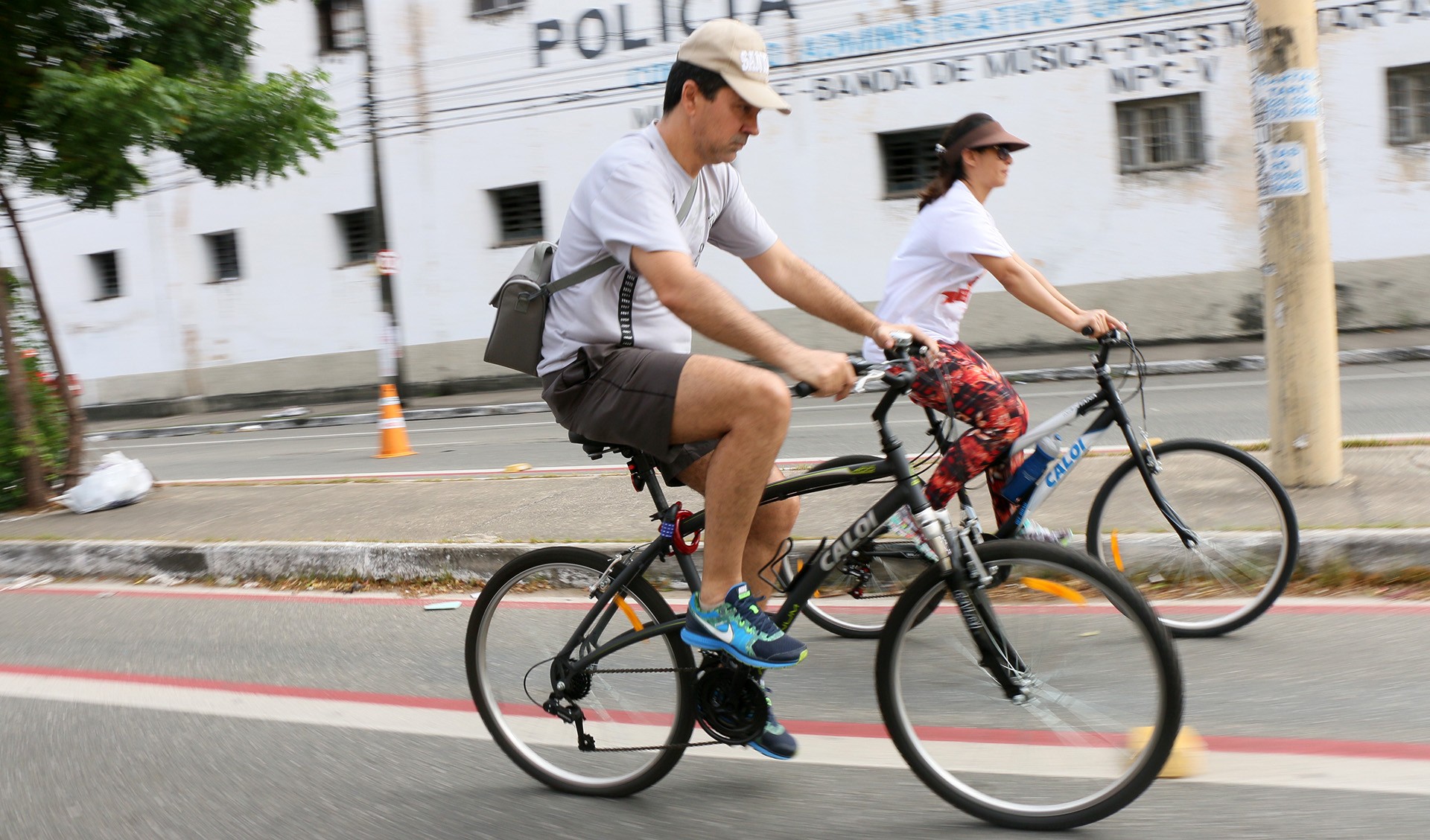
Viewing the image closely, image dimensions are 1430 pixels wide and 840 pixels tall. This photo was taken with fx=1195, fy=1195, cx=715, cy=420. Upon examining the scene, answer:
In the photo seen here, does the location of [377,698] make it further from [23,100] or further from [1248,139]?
[1248,139]

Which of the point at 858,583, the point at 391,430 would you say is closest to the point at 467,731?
the point at 858,583

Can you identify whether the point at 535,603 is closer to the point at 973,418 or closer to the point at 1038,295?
the point at 973,418

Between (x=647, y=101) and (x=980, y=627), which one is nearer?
(x=980, y=627)

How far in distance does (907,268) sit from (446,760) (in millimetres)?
2368

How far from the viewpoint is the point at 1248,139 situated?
1578 cm

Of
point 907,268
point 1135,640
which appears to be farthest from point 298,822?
point 907,268

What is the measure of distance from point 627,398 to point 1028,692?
1214 mm

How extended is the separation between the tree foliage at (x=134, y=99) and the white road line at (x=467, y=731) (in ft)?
15.8

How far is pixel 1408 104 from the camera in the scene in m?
15.4

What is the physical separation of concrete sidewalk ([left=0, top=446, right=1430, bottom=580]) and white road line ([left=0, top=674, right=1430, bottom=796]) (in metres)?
0.91

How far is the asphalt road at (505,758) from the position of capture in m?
2.96

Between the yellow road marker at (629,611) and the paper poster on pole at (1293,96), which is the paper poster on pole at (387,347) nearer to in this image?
the paper poster on pole at (1293,96)

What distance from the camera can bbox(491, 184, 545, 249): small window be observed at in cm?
2064

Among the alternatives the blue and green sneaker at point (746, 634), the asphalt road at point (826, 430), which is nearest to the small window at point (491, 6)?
the asphalt road at point (826, 430)
